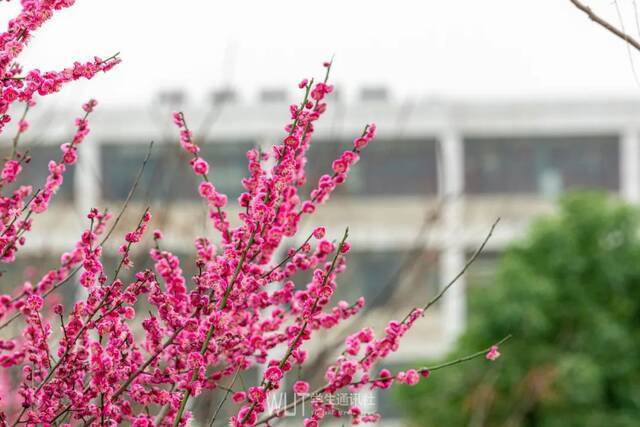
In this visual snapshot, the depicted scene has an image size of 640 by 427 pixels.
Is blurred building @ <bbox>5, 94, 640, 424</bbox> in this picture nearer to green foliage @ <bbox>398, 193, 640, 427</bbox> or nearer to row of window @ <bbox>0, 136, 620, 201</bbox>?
row of window @ <bbox>0, 136, 620, 201</bbox>

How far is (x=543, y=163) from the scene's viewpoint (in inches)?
873

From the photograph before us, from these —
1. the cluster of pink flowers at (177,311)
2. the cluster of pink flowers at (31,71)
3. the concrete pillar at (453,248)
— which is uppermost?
the concrete pillar at (453,248)

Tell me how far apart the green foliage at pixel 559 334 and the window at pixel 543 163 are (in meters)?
9.52

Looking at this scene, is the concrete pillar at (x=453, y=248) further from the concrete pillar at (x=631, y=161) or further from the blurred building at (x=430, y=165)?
the concrete pillar at (x=631, y=161)

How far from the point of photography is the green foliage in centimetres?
1097

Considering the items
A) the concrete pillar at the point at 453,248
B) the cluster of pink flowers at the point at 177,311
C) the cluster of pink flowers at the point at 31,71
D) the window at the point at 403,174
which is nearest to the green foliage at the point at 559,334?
the concrete pillar at the point at 453,248

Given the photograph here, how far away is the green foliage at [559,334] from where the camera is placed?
1097 cm

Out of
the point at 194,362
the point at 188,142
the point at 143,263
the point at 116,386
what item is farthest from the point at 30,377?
the point at 143,263

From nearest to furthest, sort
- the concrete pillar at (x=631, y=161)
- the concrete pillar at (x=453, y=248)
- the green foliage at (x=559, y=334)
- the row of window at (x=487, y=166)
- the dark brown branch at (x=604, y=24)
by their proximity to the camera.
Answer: the dark brown branch at (x=604, y=24) < the green foliage at (x=559, y=334) < the concrete pillar at (x=453, y=248) < the concrete pillar at (x=631, y=161) < the row of window at (x=487, y=166)

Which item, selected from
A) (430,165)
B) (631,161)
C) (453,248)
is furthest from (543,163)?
(453,248)

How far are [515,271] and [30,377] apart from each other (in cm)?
1009

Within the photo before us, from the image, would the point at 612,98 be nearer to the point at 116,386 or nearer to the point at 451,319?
the point at 451,319

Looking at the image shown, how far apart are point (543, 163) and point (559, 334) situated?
10.9 meters

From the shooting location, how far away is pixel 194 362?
2084mm
